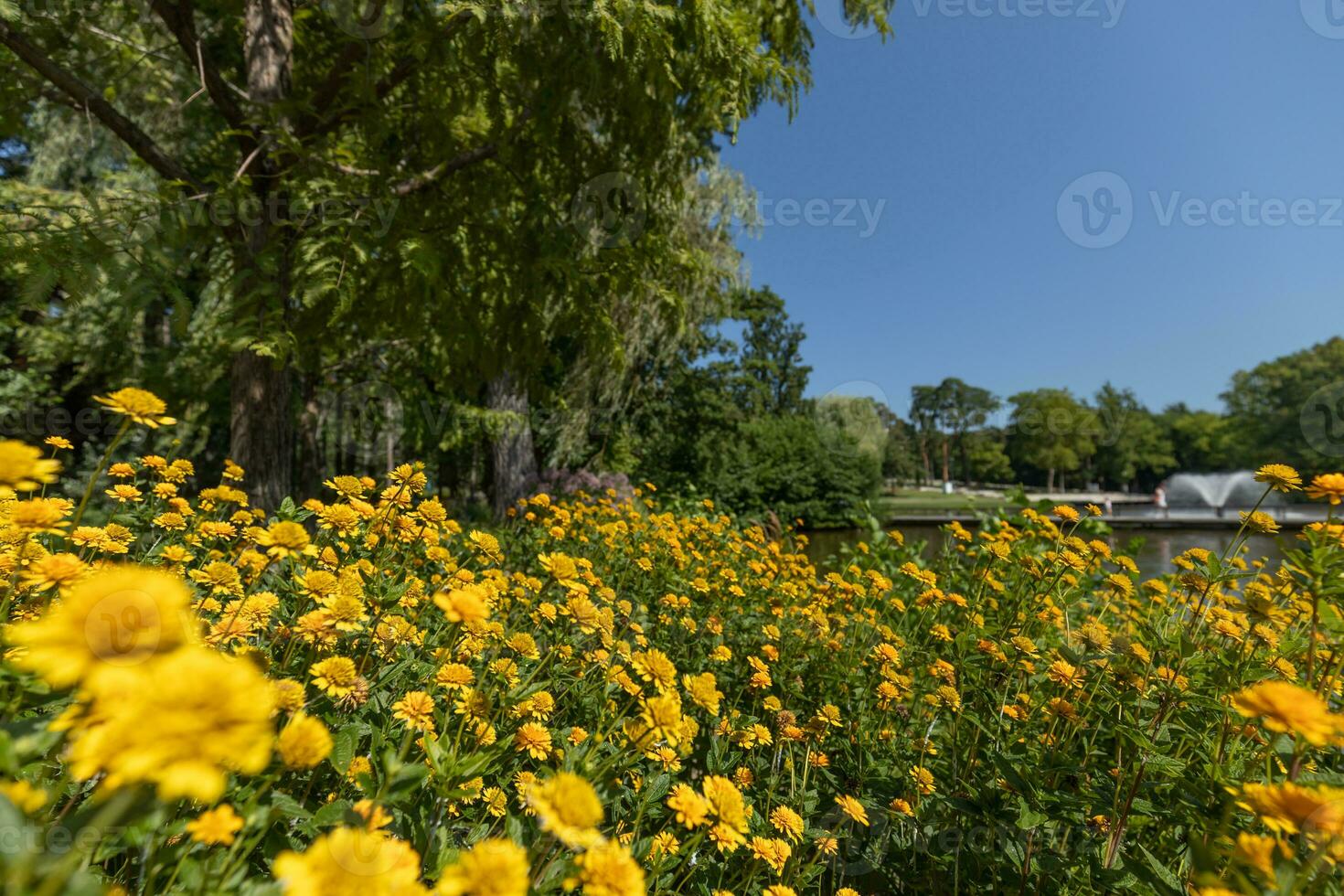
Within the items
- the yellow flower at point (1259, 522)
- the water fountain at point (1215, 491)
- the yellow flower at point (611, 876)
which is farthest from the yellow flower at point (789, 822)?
the water fountain at point (1215, 491)

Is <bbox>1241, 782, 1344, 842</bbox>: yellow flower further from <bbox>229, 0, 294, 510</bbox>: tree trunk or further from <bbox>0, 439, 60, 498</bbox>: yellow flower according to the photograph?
<bbox>229, 0, 294, 510</bbox>: tree trunk

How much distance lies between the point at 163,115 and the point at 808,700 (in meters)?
12.0

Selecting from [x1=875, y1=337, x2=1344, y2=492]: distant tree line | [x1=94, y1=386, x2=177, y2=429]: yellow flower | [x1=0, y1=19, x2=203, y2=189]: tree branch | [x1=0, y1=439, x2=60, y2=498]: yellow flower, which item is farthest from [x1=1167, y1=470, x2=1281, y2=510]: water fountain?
[x1=0, y1=19, x2=203, y2=189]: tree branch

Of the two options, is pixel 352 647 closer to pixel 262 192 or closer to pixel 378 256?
pixel 378 256

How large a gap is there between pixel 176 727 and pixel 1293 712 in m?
1.44

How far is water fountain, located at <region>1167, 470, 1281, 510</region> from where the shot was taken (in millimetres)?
31875

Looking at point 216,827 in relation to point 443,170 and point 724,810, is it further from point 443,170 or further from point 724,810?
point 443,170

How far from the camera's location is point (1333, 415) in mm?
28281

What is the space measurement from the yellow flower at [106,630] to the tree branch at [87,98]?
11.6 feet

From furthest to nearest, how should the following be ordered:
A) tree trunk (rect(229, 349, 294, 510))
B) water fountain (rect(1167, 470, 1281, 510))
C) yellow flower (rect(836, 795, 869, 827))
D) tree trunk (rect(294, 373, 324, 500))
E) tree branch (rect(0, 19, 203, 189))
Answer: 1. water fountain (rect(1167, 470, 1281, 510))
2. tree trunk (rect(294, 373, 324, 500))
3. tree trunk (rect(229, 349, 294, 510))
4. tree branch (rect(0, 19, 203, 189))
5. yellow flower (rect(836, 795, 869, 827))

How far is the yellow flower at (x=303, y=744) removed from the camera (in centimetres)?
72

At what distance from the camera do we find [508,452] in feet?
26.2

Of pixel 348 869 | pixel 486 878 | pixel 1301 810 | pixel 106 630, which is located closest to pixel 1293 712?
pixel 1301 810

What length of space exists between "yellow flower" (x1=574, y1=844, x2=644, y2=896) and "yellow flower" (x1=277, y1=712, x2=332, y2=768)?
0.40 m
